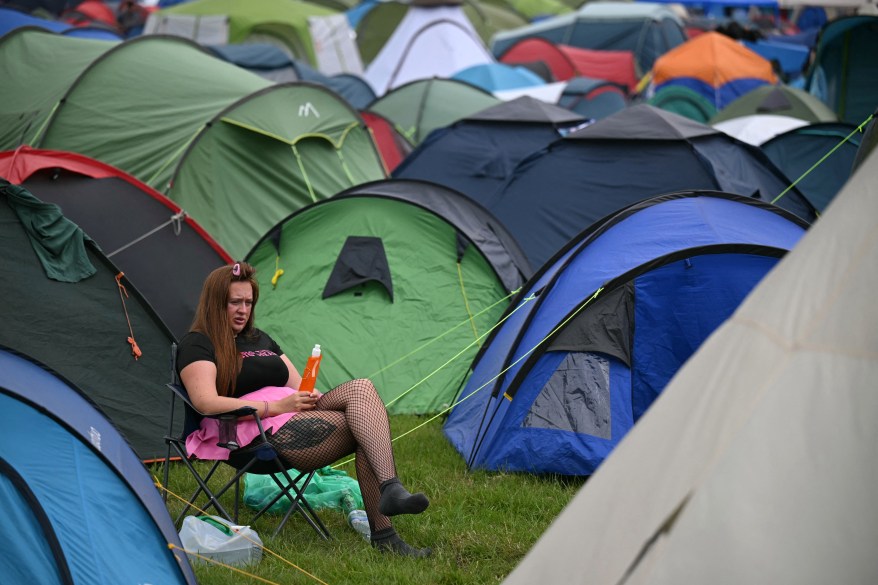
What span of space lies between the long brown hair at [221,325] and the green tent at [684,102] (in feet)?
50.2

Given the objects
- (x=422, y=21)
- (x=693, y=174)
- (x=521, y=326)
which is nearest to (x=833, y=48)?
(x=693, y=174)

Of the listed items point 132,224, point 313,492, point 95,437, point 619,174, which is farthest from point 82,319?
point 619,174

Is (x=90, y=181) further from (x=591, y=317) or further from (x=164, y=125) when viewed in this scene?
(x=591, y=317)

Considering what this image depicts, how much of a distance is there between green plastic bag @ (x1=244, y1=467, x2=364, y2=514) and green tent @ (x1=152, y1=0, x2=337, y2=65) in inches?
687

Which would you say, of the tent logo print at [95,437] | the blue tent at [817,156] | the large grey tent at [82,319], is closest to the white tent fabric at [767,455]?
the tent logo print at [95,437]

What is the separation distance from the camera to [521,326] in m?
6.20

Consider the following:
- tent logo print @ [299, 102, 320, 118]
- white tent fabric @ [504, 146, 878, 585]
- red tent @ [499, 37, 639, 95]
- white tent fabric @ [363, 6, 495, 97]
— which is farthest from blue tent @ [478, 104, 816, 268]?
red tent @ [499, 37, 639, 95]

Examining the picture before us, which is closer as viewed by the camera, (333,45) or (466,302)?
(466,302)

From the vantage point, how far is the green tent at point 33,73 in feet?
33.1

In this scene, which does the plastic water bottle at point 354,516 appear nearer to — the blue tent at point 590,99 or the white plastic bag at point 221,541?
the white plastic bag at point 221,541

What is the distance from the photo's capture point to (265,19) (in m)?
22.5

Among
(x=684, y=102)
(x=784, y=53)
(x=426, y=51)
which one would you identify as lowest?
(x=784, y=53)

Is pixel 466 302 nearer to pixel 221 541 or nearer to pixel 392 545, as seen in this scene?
pixel 392 545

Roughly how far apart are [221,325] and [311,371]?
1.52 feet
